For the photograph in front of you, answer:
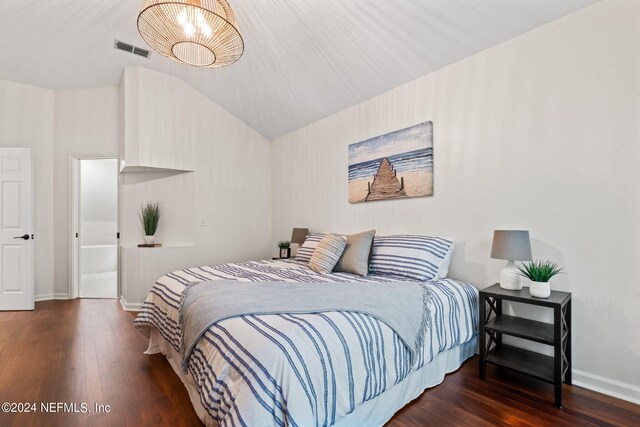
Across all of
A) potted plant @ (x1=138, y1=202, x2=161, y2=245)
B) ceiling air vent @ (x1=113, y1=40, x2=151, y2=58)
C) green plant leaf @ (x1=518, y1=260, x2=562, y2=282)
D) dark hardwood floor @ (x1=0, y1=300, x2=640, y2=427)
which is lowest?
dark hardwood floor @ (x1=0, y1=300, x2=640, y2=427)

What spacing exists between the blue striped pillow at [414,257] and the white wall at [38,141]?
451 cm

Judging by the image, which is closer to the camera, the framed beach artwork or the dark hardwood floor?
the dark hardwood floor

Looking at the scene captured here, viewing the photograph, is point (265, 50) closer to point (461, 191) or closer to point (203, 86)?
point (203, 86)

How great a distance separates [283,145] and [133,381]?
138 inches

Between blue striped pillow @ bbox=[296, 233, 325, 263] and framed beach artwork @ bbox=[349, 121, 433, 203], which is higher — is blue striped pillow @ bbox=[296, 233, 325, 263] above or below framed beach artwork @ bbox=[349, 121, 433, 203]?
below

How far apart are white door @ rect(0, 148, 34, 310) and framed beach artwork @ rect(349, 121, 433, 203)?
4.01m

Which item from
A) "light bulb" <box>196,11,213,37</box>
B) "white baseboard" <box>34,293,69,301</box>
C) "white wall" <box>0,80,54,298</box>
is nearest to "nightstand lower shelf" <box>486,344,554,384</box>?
"light bulb" <box>196,11,213,37</box>

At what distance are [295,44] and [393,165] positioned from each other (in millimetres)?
1480

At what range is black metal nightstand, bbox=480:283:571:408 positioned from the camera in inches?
70.5

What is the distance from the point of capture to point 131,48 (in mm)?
3459

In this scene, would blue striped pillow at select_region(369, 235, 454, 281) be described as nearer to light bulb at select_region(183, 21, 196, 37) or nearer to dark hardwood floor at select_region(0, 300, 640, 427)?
dark hardwood floor at select_region(0, 300, 640, 427)

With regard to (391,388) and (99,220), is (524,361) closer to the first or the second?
(391,388)

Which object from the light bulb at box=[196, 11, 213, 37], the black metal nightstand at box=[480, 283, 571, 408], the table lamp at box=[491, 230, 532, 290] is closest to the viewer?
the black metal nightstand at box=[480, 283, 571, 408]

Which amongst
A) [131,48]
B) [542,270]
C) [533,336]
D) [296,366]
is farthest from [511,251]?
[131,48]
